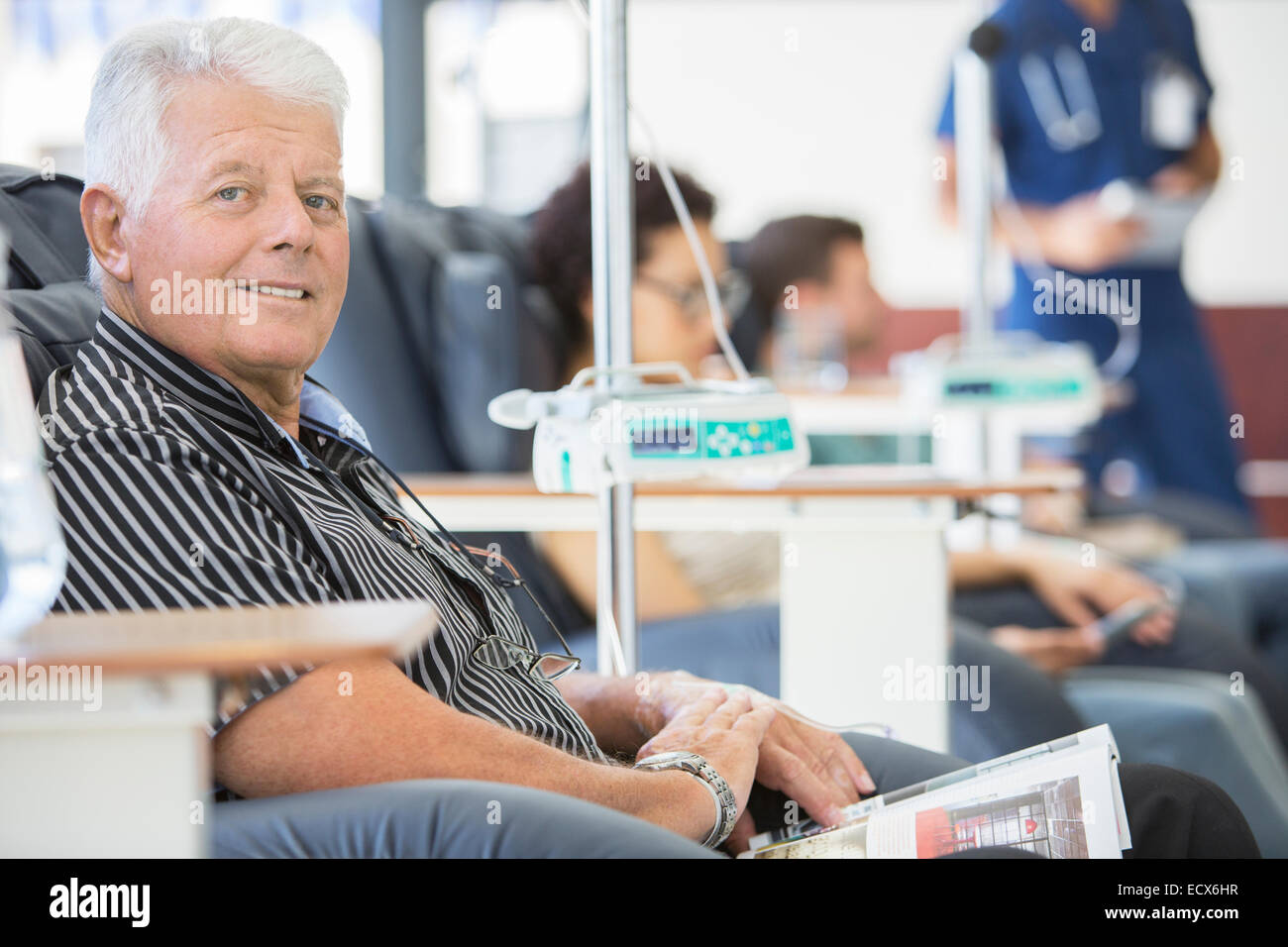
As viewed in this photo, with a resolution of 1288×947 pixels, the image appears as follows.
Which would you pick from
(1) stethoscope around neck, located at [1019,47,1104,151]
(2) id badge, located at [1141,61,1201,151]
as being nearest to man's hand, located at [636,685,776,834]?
(1) stethoscope around neck, located at [1019,47,1104,151]

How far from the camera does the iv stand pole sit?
3.99 ft

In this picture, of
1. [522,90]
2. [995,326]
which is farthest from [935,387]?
[522,90]

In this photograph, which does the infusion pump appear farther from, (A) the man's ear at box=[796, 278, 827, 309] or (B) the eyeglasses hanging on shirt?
(A) the man's ear at box=[796, 278, 827, 309]

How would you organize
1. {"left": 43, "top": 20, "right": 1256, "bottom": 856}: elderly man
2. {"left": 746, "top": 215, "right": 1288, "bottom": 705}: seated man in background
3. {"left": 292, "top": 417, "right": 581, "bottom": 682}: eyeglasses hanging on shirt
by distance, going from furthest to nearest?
{"left": 746, "top": 215, "right": 1288, "bottom": 705}: seated man in background < {"left": 292, "top": 417, "right": 581, "bottom": 682}: eyeglasses hanging on shirt < {"left": 43, "top": 20, "right": 1256, "bottom": 856}: elderly man

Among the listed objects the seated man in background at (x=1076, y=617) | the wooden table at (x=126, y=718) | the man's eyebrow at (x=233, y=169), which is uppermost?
the man's eyebrow at (x=233, y=169)

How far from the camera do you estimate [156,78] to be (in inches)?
36.7

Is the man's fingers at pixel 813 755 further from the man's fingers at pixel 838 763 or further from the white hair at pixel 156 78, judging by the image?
the white hair at pixel 156 78

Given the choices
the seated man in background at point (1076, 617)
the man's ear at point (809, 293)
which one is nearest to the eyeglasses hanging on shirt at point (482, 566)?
the seated man in background at point (1076, 617)

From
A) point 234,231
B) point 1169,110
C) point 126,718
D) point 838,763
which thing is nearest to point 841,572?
point 838,763

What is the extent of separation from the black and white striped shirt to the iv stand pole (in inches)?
7.3

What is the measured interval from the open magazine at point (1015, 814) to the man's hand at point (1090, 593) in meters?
1.04

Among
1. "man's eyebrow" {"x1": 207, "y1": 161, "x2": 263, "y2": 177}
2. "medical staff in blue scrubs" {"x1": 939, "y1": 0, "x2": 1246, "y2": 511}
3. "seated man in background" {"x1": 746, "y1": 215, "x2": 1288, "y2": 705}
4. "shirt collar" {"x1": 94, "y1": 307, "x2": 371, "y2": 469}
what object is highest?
A: "medical staff in blue scrubs" {"x1": 939, "y1": 0, "x2": 1246, "y2": 511}

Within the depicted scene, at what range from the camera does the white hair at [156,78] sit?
0.93 meters

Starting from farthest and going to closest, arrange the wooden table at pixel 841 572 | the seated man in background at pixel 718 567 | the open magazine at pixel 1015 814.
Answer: the seated man in background at pixel 718 567, the wooden table at pixel 841 572, the open magazine at pixel 1015 814
